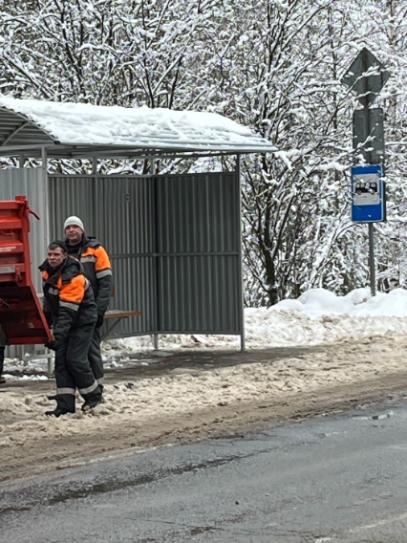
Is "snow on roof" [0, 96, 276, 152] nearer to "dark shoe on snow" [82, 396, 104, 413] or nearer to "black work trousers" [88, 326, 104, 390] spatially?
"black work trousers" [88, 326, 104, 390]

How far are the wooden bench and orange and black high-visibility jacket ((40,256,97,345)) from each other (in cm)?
369

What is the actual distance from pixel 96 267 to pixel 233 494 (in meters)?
4.71

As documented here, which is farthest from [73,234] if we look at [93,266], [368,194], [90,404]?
[368,194]

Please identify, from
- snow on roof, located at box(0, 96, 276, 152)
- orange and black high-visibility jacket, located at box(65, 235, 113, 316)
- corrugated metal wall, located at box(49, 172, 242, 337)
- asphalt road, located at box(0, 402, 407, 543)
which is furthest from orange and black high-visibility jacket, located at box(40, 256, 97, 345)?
corrugated metal wall, located at box(49, 172, 242, 337)

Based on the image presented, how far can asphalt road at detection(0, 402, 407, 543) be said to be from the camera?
7652 millimetres

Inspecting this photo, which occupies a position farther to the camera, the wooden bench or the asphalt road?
the wooden bench

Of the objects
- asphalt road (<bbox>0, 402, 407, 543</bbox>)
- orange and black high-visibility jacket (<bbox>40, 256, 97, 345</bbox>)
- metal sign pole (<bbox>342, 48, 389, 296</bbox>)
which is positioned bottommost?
asphalt road (<bbox>0, 402, 407, 543</bbox>)

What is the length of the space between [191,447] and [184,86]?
42.8 ft

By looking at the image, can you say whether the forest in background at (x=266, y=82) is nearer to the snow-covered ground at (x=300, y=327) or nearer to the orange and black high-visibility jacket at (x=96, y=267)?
the snow-covered ground at (x=300, y=327)

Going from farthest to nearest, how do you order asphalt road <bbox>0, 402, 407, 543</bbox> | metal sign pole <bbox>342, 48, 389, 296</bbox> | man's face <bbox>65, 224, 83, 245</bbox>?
metal sign pole <bbox>342, 48, 389, 296</bbox> < man's face <bbox>65, 224, 83, 245</bbox> < asphalt road <bbox>0, 402, 407, 543</bbox>

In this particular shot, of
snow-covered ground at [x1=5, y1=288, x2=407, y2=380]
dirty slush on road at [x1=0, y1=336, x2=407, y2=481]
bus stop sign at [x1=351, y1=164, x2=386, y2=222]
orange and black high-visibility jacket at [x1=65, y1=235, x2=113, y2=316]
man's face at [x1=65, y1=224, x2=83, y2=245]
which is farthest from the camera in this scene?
bus stop sign at [x1=351, y1=164, x2=386, y2=222]

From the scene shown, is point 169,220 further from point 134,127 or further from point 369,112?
point 369,112

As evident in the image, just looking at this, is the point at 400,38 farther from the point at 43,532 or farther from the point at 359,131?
the point at 43,532

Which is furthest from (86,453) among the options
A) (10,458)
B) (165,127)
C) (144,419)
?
(165,127)
